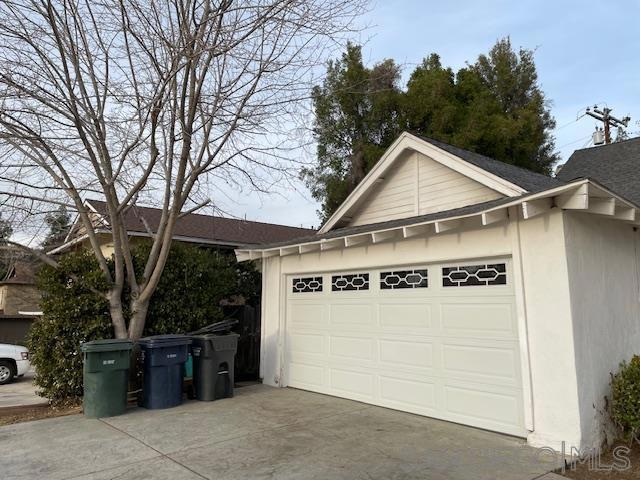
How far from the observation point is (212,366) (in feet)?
25.3

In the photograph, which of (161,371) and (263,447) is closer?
(263,447)

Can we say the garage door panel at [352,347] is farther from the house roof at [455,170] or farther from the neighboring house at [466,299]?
the house roof at [455,170]

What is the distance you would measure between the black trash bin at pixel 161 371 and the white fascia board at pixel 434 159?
408 cm

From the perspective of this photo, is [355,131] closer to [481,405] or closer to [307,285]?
[307,285]

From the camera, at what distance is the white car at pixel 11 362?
1161 centimetres

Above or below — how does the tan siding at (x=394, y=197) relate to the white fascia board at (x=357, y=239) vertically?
above

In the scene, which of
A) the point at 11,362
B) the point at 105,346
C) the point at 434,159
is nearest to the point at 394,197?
the point at 434,159

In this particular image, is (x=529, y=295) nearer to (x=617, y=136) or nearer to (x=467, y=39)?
(x=467, y=39)

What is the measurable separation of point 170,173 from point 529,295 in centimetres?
643

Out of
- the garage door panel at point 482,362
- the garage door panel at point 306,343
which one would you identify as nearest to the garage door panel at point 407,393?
the garage door panel at point 482,362

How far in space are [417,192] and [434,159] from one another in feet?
2.31

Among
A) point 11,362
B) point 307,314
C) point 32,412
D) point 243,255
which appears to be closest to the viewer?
point 32,412

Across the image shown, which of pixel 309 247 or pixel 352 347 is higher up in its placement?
pixel 309 247

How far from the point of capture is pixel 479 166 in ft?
23.7
